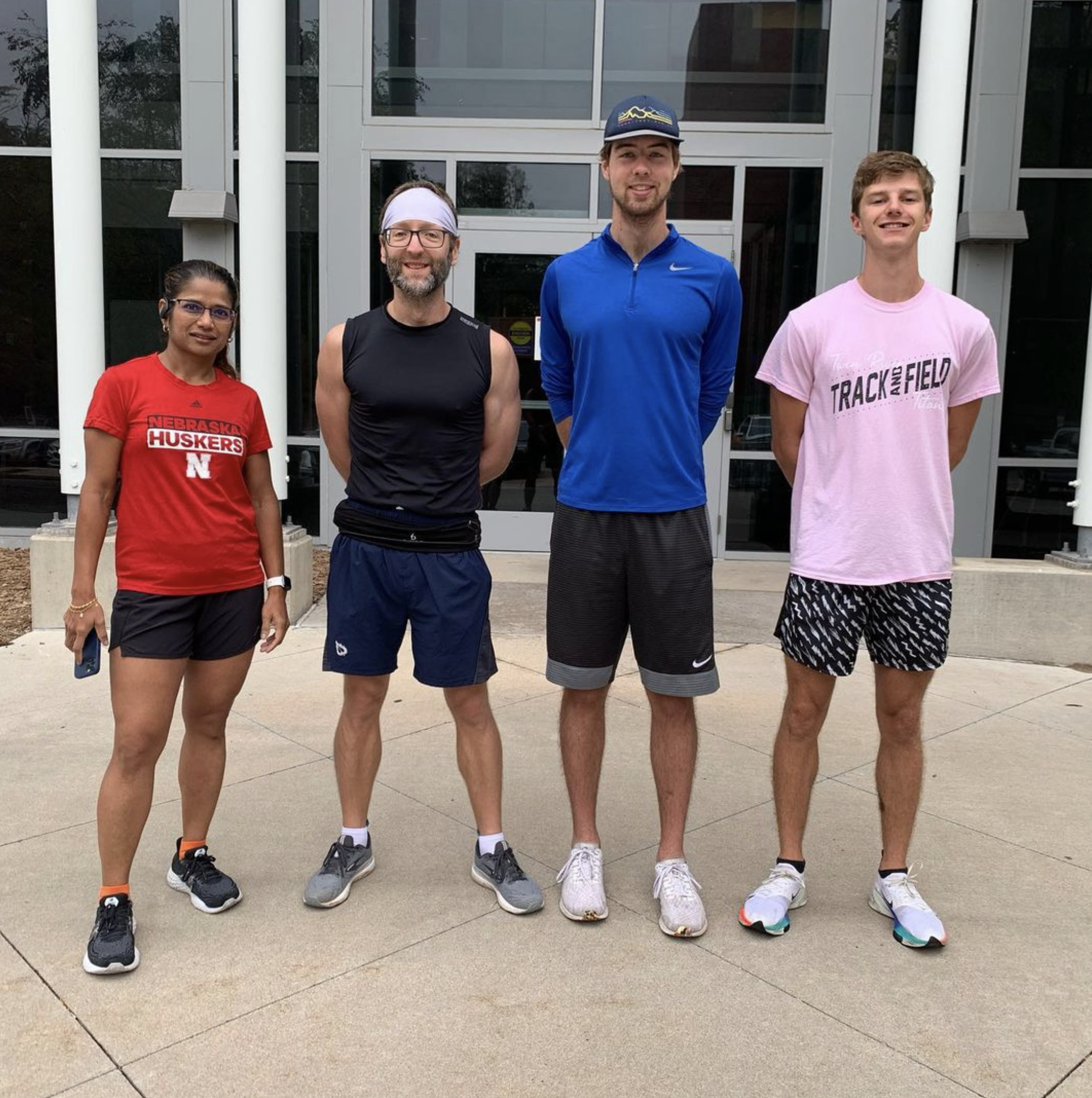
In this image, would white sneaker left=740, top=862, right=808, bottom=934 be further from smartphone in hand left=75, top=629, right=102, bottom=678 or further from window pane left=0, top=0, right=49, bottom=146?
window pane left=0, top=0, right=49, bottom=146

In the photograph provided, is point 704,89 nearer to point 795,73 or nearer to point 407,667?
point 795,73

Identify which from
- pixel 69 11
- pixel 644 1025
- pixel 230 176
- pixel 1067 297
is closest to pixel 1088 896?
pixel 644 1025

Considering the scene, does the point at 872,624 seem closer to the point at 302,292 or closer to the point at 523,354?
the point at 523,354

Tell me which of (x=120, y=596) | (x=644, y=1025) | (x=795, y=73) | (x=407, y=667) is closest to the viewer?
(x=644, y=1025)

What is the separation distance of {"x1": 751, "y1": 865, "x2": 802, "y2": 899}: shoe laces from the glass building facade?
538 cm

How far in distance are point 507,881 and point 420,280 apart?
1.78 m

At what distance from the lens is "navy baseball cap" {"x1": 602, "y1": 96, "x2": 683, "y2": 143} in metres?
2.97

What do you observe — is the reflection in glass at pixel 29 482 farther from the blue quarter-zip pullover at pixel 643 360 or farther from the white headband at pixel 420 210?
the blue quarter-zip pullover at pixel 643 360

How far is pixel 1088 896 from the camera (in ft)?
11.0

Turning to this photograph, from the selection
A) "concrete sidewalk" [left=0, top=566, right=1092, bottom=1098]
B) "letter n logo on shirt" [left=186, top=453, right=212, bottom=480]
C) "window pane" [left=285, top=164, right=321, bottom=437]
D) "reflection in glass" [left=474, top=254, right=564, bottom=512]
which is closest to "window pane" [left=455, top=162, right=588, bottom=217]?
"reflection in glass" [left=474, top=254, right=564, bottom=512]

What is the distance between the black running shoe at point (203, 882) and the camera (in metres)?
3.13

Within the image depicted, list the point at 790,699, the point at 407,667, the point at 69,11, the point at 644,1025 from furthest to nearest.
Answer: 1. the point at 69,11
2. the point at 407,667
3. the point at 790,699
4. the point at 644,1025

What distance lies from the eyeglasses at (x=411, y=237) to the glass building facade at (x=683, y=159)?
5121 millimetres

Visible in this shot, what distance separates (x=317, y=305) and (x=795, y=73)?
4107mm
